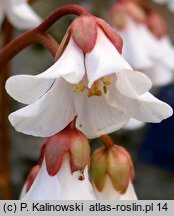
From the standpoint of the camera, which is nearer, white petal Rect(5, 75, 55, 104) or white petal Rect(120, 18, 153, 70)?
white petal Rect(5, 75, 55, 104)

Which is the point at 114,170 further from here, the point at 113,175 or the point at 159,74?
the point at 159,74

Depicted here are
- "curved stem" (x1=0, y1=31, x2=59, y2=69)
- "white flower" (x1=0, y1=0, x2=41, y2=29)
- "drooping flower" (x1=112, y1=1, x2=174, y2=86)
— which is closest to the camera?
"curved stem" (x1=0, y1=31, x2=59, y2=69)

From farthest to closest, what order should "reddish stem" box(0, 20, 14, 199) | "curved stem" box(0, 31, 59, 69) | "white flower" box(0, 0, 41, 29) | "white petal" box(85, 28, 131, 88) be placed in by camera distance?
"reddish stem" box(0, 20, 14, 199) → "white flower" box(0, 0, 41, 29) → "curved stem" box(0, 31, 59, 69) → "white petal" box(85, 28, 131, 88)

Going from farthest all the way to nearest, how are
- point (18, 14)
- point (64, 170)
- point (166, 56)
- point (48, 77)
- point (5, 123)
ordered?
point (166, 56) → point (5, 123) → point (18, 14) → point (64, 170) → point (48, 77)

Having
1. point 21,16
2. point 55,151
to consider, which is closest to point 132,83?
point 55,151

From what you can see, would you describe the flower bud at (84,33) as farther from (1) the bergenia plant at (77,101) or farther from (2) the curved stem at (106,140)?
(2) the curved stem at (106,140)

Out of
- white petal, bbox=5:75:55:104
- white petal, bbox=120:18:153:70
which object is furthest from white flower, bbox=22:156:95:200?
white petal, bbox=120:18:153:70

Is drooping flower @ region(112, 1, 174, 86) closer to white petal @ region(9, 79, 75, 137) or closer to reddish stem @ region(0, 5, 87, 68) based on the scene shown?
reddish stem @ region(0, 5, 87, 68)
